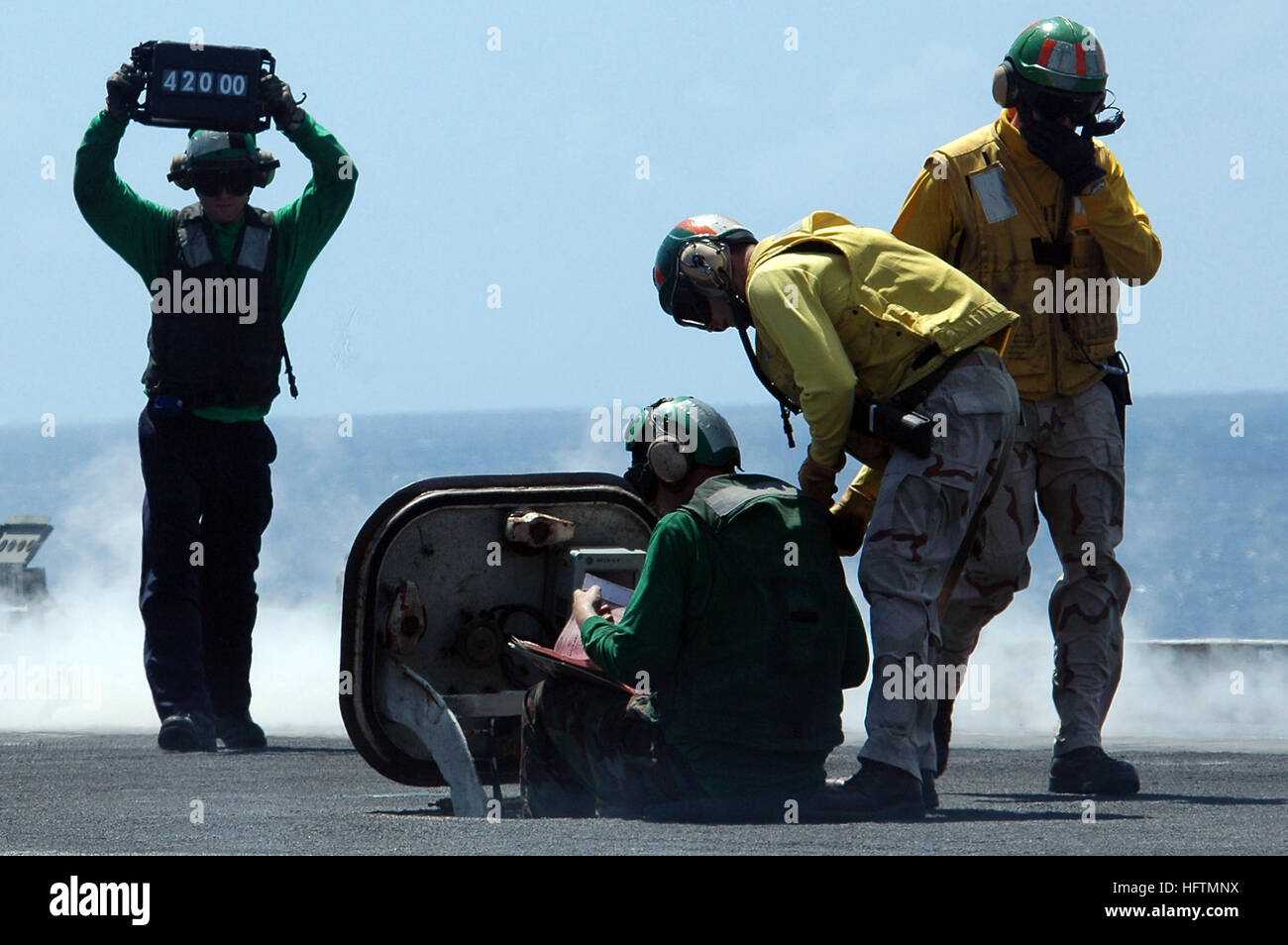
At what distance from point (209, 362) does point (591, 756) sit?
3.04 meters

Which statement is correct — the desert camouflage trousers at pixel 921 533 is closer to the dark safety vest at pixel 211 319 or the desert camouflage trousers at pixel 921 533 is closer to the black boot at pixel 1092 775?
the black boot at pixel 1092 775

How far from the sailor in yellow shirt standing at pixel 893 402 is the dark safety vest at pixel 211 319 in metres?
2.71

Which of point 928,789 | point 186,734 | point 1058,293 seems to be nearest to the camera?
point 928,789

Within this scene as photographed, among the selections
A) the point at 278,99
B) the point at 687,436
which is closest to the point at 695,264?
the point at 687,436

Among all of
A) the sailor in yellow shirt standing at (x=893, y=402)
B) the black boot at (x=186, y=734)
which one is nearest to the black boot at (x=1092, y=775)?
the sailor in yellow shirt standing at (x=893, y=402)

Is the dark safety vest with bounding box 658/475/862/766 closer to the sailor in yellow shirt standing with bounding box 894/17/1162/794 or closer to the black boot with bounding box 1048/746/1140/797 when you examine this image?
the sailor in yellow shirt standing with bounding box 894/17/1162/794

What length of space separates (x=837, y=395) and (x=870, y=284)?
41 centimetres

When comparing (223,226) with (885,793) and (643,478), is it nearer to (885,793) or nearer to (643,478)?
(643,478)

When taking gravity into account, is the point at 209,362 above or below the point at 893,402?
above

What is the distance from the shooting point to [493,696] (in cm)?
598

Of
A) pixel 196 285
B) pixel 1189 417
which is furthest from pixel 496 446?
pixel 196 285

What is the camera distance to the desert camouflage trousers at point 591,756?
5.19m

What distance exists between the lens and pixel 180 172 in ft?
25.7
